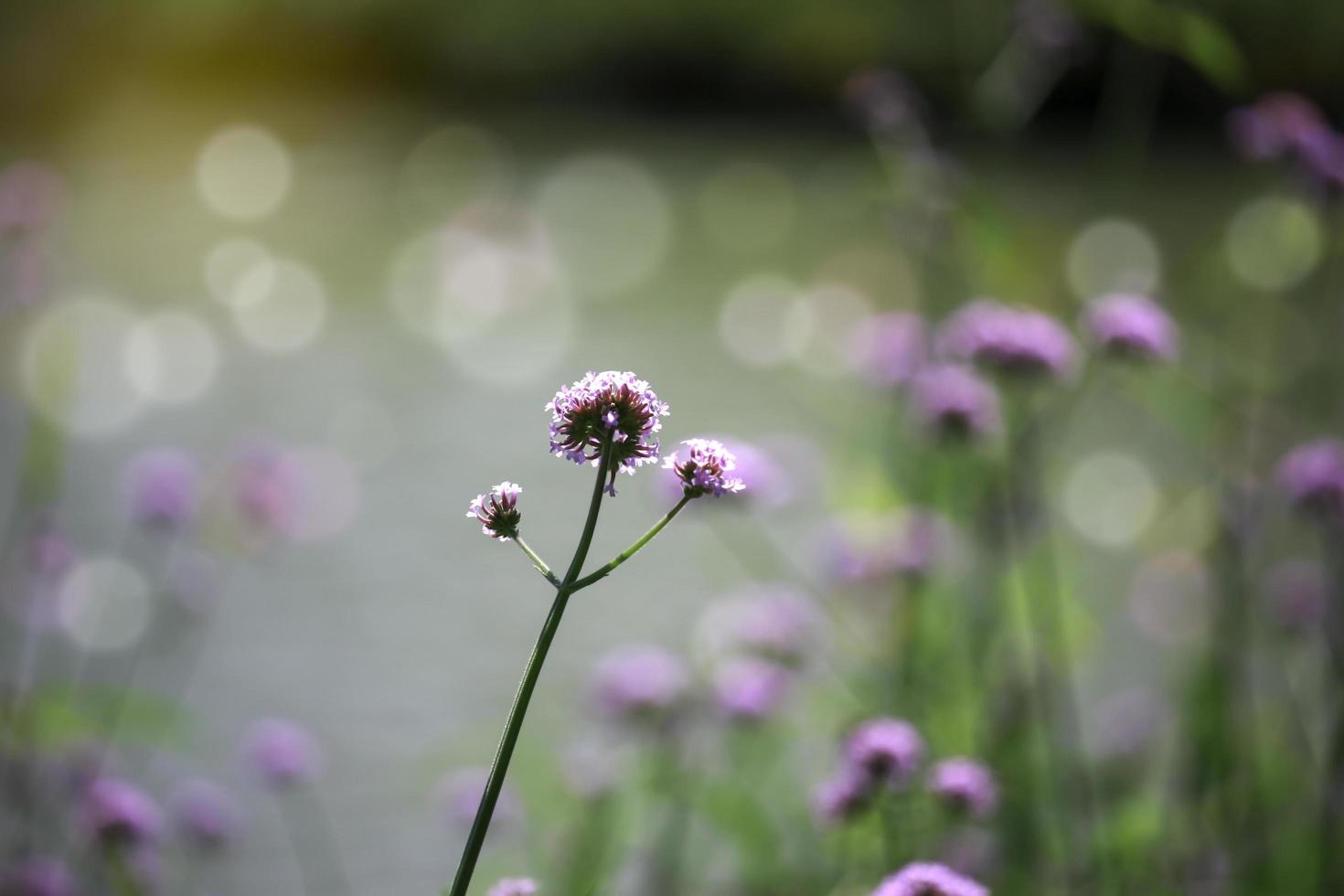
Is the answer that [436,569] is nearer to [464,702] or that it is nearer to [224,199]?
[464,702]

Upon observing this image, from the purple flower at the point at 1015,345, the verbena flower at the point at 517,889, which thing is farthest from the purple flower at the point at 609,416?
the purple flower at the point at 1015,345

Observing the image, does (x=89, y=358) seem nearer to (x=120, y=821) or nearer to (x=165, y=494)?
(x=165, y=494)

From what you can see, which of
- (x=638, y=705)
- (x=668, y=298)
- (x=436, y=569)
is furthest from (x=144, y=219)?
(x=638, y=705)

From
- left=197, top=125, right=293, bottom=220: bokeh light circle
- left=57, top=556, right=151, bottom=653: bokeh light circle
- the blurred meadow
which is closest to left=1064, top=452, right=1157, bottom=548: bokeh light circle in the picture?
the blurred meadow

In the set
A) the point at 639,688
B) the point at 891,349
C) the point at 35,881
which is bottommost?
the point at 35,881

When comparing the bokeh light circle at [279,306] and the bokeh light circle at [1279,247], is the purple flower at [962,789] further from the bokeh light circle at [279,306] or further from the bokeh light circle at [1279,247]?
the bokeh light circle at [279,306]

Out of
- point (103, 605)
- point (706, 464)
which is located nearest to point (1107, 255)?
point (103, 605)
